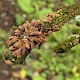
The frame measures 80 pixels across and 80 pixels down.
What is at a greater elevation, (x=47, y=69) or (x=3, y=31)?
(x=3, y=31)

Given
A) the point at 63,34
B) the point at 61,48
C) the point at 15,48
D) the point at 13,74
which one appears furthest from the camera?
the point at 13,74

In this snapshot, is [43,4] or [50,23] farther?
[43,4]

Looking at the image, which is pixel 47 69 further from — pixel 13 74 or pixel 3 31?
pixel 3 31

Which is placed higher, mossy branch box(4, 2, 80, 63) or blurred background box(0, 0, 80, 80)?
mossy branch box(4, 2, 80, 63)

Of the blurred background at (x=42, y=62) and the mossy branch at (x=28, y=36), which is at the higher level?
the mossy branch at (x=28, y=36)

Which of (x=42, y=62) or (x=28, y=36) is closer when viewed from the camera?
(x=28, y=36)

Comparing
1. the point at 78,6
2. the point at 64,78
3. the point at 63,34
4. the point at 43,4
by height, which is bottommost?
the point at 64,78

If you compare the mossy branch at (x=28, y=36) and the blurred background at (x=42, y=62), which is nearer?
the mossy branch at (x=28, y=36)

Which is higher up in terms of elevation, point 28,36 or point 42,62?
point 28,36

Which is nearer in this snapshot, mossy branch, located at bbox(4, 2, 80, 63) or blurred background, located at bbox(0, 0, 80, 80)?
mossy branch, located at bbox(4, 2, 80, 63)

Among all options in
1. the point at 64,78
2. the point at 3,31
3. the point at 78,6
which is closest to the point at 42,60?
the point at 64,78

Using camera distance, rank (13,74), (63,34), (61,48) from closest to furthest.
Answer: (61,48), (63,34), (13,74)
